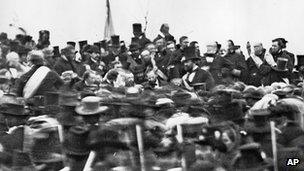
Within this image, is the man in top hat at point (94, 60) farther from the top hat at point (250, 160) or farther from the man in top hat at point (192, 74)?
the top hat at point (250, 160)

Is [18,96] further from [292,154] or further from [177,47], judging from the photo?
[177,47]

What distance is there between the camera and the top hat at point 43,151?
829 cm

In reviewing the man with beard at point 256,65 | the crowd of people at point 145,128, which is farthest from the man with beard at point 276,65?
the crowd of people at point 145,128

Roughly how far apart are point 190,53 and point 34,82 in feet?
13.3

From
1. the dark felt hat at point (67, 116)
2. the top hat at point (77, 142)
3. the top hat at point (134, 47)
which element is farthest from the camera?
the top hat at point (134, 47)

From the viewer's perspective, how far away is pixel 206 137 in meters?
8.33

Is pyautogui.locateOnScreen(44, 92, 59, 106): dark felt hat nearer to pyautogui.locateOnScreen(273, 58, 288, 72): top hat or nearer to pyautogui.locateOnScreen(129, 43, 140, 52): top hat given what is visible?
pyautogui.locateOnScreen(273, 58, 288, 72): top hat

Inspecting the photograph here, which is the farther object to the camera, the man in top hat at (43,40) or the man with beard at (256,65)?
the man in top hat at (43,40)

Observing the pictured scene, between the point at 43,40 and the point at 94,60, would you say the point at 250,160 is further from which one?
the point at 94,60

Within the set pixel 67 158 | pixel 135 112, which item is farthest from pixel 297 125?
pixel 67 158

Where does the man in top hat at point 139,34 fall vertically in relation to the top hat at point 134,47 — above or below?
above

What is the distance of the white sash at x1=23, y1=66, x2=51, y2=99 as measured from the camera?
953 cm

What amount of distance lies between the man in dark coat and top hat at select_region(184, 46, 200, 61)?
3.56 m

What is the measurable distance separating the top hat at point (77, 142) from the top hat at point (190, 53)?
4680 millimetres
